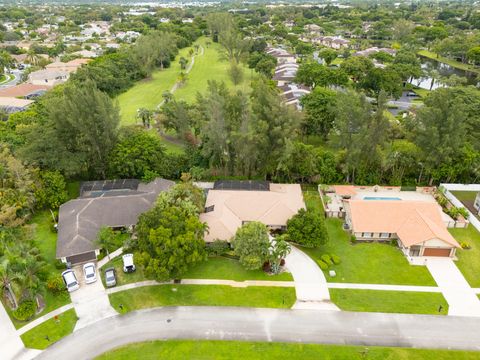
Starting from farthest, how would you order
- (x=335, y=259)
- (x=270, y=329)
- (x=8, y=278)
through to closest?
(x=335, y=259)
(x=270, y=329)
(x=8, y=278)

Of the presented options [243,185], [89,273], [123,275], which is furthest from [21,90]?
[123,275]

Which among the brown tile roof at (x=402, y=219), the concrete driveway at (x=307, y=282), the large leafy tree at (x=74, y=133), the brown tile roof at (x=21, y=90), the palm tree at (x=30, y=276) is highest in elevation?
the large leafy tree at (x=74, y=133)

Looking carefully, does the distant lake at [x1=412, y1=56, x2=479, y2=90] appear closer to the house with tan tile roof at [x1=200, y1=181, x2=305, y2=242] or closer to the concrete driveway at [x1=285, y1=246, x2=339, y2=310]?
the house with tan tile roof at [x1=200, y1=181, x2=305, y2=242]

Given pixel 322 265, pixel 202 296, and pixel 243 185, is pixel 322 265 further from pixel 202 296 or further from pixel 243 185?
pixel 243 185

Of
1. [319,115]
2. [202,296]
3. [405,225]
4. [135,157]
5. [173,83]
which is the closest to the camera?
[202,296]

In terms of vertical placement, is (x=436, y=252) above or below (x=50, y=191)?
below

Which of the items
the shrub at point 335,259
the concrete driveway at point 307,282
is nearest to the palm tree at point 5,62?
the concrete driveway at point 307,282

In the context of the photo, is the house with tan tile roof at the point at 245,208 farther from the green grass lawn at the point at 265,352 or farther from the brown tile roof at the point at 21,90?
the brown tile roof at the point at 21,90
